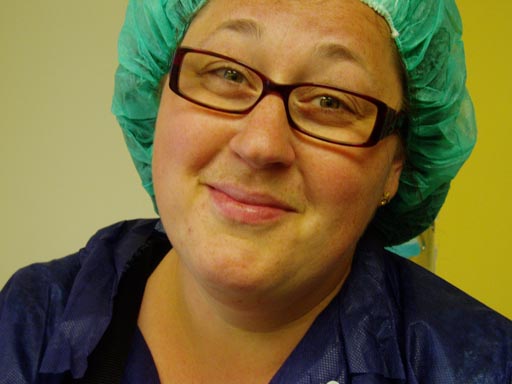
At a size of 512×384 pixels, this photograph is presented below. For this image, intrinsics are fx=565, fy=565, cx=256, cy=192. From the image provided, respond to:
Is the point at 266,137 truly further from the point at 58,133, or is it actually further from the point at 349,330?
the point at 58,133

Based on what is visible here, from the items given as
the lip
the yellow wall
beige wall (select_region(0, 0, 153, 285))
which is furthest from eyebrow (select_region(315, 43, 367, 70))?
the yellow wall

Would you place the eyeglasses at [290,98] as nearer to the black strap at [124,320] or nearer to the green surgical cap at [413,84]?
the green surgical cap at [413,84]

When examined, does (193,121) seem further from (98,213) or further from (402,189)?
(98,213)

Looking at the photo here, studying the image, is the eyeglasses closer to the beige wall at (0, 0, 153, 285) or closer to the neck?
the neck

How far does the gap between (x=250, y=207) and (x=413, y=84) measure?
365mm

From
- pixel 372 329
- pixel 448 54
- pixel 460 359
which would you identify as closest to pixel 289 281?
pixel 372 329

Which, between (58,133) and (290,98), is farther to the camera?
(58,133)

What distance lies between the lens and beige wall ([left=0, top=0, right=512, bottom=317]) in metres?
1.74

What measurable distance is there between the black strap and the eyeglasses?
432mm

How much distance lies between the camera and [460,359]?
3.05 feet

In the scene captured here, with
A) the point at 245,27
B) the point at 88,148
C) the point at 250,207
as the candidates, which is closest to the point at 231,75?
the point at 245,27

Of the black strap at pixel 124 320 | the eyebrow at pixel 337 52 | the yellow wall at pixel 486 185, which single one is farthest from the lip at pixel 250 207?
the yellow wall at pixel 486 185

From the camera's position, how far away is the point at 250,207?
805 millimetres

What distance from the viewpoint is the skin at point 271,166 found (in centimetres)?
80
